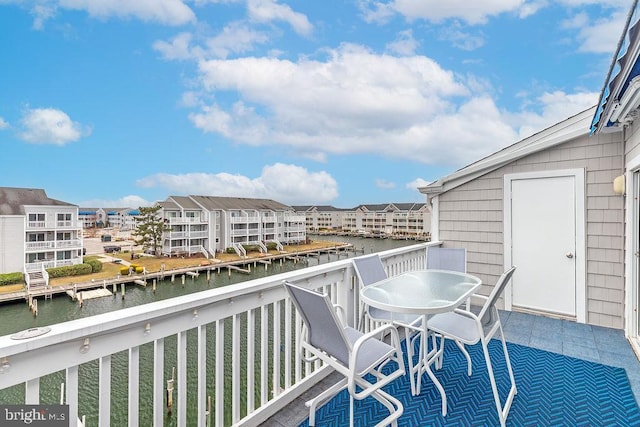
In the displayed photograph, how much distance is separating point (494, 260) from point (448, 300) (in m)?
3.06

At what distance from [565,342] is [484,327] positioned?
6.42ft

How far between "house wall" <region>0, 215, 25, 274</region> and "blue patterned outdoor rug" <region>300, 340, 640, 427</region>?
85.7ft

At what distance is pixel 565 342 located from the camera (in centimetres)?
357

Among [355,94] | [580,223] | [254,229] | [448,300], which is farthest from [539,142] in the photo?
[254,229]

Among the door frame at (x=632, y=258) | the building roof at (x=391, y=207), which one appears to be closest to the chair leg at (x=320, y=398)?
the door frame at (x=632, y=258)

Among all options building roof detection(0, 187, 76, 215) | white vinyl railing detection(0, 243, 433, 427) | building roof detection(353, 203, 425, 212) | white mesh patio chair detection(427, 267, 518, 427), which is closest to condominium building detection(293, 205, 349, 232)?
building roof detection(353, 203, 425, 212)

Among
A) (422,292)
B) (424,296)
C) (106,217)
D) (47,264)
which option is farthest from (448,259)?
(106,217)

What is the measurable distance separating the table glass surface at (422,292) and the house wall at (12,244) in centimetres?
2611

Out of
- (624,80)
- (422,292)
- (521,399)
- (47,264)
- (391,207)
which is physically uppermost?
(391,207)

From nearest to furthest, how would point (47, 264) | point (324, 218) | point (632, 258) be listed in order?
point (632, 258) → point (47, 264) → point (324, 218)

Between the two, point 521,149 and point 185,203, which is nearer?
point 521,149

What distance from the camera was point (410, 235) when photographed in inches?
1991

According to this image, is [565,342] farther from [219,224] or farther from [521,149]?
[219,224]
